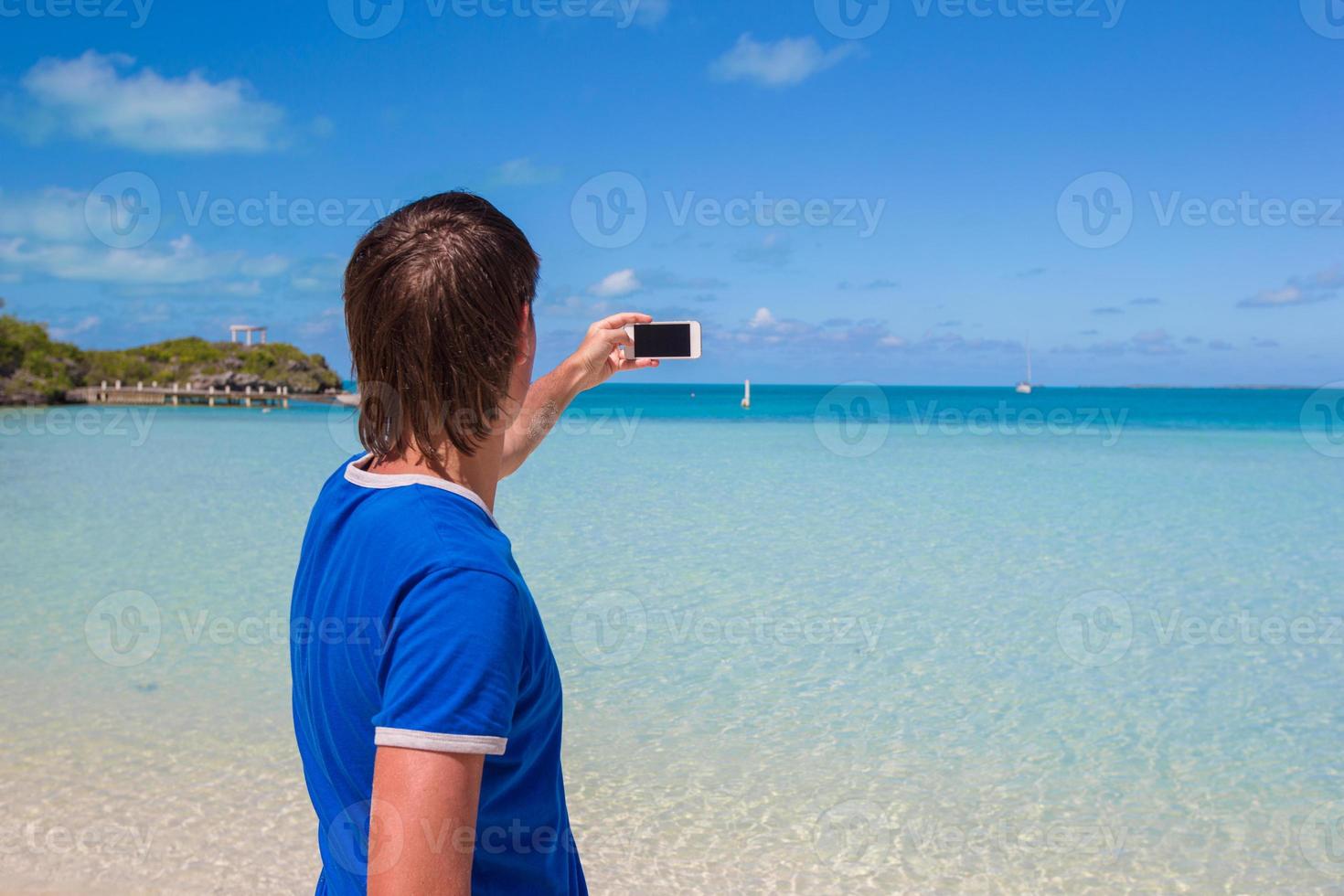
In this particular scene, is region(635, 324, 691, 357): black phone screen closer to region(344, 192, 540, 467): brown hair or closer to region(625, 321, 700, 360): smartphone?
region(625, 321, 700, 360): smartphone

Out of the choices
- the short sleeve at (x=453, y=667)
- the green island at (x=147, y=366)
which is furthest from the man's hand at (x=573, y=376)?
the green island at (x=147, y=366)

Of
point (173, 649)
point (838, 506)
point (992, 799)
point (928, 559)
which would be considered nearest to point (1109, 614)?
point (928, 559)

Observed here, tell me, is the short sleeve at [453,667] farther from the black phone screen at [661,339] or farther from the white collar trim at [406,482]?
the black phone screen at [661,339]

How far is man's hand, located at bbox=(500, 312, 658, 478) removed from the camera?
5.93 ft

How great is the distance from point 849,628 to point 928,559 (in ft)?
8.63

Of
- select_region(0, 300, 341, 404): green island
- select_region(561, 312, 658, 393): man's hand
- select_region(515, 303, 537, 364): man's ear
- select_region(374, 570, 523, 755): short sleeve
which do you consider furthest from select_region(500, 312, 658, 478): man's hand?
select_region(0, 300, 341, 404): green island

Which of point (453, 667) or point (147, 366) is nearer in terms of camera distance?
point (453, 667)

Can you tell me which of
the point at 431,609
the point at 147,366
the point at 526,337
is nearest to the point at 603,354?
the point at 526,337

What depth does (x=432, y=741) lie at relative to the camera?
83 cm

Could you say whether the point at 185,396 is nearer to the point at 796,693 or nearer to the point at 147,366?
the point at 147,366

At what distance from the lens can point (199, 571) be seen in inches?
340

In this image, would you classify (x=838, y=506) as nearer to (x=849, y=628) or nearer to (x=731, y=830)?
(x=849, y=628)

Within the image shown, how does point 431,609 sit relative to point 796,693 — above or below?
above

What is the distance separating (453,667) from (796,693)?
508 centimetres
